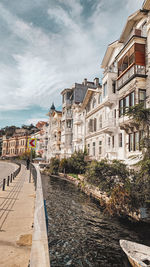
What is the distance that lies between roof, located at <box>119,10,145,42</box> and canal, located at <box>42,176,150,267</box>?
18300mm

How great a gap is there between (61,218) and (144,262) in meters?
7.21

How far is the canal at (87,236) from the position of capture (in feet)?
26.3

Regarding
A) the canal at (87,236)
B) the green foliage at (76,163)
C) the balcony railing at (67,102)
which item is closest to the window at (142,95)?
the canal at (87,236)

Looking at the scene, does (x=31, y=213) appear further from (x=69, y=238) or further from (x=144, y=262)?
(x=144, y=262)

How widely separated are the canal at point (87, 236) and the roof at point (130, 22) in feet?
60.0

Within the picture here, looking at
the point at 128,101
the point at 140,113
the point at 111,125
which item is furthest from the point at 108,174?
the point at 111,125

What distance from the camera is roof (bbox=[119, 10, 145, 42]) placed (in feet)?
56.3

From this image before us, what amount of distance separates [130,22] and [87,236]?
20117 mm

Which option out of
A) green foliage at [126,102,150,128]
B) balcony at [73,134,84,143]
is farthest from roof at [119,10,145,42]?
balcony at [73,134,84,143]

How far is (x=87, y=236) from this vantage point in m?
10.2

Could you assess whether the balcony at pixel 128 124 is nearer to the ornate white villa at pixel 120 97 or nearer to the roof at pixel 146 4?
the ornate white villa at pixel 120 97

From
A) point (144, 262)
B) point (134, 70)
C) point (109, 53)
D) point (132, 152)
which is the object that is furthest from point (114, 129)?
point (144, 262)

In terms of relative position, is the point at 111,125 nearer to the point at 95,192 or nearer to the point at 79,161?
the point at 95,192

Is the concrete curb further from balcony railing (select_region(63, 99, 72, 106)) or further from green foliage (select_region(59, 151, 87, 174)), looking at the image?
balcony railing (select_region(63, 99, 72, 106))
